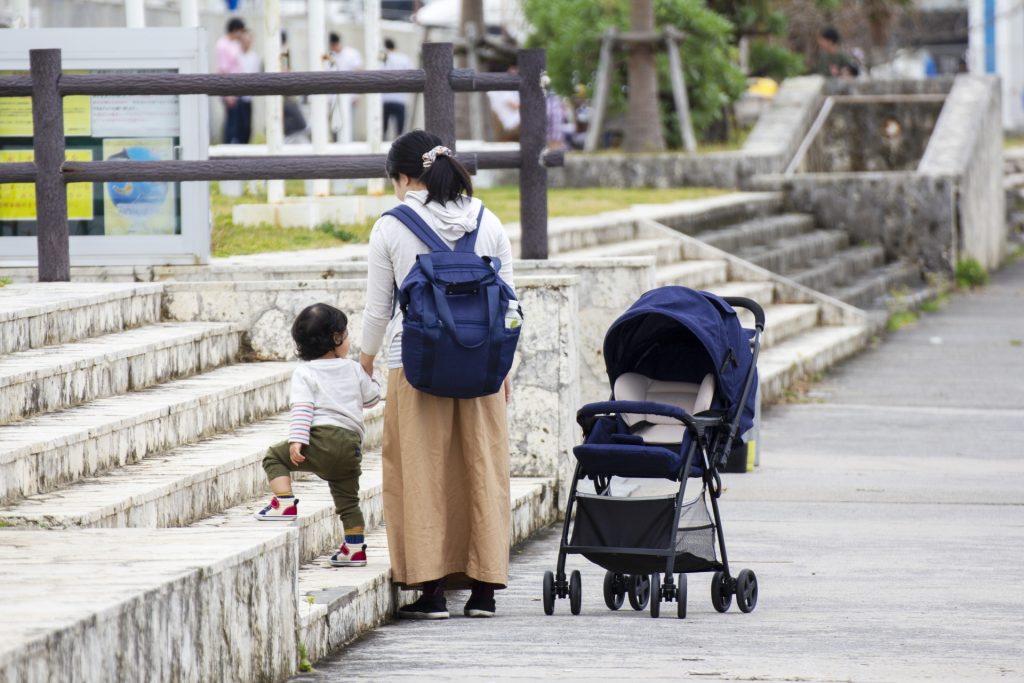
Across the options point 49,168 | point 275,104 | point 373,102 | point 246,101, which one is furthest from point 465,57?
point 49,168

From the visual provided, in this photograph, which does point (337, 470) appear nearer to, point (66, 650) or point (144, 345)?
point (144, 345)

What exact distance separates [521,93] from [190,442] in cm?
287

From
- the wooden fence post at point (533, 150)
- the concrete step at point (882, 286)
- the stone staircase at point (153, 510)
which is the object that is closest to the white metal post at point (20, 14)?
the stone staircase at point (153, 510)

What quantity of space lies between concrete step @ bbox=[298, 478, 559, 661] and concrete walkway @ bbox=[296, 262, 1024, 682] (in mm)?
70

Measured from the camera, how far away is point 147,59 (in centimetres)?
928

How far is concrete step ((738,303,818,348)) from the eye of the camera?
14312 millimetres

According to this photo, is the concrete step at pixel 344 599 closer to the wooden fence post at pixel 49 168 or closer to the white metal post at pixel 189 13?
the wooden fence post at pixel 49 168

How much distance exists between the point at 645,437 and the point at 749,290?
8433 mm

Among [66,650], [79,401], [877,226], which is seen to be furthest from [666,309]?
[877,226]

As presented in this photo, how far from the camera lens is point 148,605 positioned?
4328 millimetres

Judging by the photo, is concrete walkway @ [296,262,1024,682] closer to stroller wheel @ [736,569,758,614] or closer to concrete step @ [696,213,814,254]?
stroller wheel @ [736,569,758,614]

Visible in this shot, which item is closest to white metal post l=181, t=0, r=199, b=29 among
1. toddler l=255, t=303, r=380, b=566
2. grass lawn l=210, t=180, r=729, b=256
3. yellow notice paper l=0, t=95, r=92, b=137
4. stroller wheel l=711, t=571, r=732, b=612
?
grass lawn l=210, t=180, r=729, b=256

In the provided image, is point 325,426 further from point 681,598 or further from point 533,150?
point 533,150

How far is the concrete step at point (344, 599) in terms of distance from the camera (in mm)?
5590
